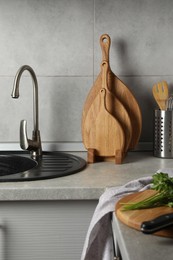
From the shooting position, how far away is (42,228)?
1.51 meters

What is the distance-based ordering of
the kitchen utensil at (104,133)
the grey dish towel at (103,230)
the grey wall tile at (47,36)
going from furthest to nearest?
1. the grey wall tile at (47,36)
2. the kitchen utensil at (104,133)
3. the grey dish towel at (103,230)

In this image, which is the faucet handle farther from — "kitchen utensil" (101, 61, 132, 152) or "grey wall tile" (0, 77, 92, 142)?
"kitchen utensil" (101, 61, 132, 152)

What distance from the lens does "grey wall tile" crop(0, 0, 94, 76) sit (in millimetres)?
1994

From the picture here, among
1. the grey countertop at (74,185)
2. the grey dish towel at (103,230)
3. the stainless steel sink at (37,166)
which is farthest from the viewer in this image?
the stainless steel sink at (37,166)

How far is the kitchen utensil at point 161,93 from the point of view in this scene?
1904 millimetres

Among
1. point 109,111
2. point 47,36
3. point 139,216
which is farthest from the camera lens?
point 47,36

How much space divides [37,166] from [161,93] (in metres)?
0.57

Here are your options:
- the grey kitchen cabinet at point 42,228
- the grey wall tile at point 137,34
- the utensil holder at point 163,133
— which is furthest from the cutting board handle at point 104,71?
the grey kitchen cabinet at point 42,228

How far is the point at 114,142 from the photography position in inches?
72.1

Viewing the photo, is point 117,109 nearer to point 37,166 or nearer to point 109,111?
point 109,111

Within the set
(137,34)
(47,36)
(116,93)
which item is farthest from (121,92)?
(47,36)

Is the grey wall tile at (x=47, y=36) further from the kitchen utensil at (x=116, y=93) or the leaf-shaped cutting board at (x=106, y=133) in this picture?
the leaf-shaped cutting board at (x=106, y=133)

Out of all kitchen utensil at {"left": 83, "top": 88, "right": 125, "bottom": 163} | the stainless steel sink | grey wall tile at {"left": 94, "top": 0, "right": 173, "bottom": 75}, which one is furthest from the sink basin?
grey wall tile at {"left": 94, "top": 0, "right": 173, "bottom": 75}

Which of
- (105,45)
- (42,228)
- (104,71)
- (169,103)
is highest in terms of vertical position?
(105,45)
